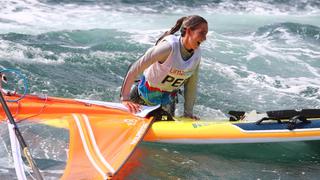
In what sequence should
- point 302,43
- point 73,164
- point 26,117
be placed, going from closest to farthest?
point 73,164, point 26,117, point 302,43

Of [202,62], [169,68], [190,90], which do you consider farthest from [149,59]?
[202,62]

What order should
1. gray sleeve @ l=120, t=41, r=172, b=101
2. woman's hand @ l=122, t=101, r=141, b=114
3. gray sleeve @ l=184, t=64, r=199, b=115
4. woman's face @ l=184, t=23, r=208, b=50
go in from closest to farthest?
woman's face @ l=184, t=23, r=208, b=50 → gray sleeve @ l=120, t=41, r=172, b=101 → woman's hand @ l=122, t=101, r=141, b=114 → gray sleeve @ l=184, t=64, r=199, b=115

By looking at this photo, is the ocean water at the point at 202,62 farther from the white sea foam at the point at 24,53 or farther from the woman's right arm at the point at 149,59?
the woman's right arm at the point at 149,59

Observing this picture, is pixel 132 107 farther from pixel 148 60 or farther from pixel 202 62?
pixel 202 62

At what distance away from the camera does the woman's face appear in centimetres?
351

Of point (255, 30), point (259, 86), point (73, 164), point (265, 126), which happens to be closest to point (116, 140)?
point (73, 164)

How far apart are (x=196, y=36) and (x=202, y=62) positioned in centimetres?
400

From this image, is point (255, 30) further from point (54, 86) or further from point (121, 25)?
point (54, 86)

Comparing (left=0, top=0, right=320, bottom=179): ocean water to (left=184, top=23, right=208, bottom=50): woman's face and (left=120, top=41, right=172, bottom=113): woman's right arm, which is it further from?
(left=184, top=23, right=208, bottom=50): woman's face

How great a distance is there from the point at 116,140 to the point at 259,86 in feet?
12.9

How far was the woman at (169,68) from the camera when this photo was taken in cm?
359

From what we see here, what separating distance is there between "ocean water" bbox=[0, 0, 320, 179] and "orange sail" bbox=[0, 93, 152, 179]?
0.39 feet

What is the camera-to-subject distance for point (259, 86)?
693cm

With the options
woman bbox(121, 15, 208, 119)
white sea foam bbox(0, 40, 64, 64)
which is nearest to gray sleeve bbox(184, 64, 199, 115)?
woman bbox(121, 15, 208, 119)
